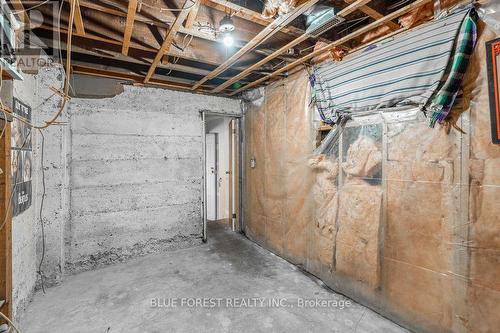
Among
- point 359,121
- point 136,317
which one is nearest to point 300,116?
point 359,121

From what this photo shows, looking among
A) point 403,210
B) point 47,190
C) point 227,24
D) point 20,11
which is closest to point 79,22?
point 20,11

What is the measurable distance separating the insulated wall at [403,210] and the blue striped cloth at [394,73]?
156 mm

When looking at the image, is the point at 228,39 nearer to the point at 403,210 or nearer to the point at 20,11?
the point at 20,11

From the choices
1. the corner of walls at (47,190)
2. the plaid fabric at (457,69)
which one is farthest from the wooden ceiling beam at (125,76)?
the plaid fabric at (457,69)

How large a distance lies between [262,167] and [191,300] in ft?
6.55

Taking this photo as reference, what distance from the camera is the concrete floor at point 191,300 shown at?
6.57 ft

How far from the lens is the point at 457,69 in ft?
5.17

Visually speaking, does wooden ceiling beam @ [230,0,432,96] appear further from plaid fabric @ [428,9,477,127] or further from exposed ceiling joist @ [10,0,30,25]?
exposed ceiling joist @ [10,0,30,25]

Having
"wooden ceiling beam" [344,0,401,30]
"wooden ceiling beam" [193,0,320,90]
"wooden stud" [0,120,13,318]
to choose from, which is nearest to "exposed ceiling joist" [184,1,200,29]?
"wooden ceiling beam" [193,0,320,90]

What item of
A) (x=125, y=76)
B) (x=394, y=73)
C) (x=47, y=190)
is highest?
(x=125, y=76)

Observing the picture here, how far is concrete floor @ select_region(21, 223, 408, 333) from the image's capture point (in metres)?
2.00

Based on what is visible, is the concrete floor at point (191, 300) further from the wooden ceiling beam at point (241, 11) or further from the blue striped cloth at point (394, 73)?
the wooden ceiling beam at point (241, 11)

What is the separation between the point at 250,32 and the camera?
84.2 inches

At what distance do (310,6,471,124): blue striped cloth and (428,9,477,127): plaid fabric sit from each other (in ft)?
0.10
